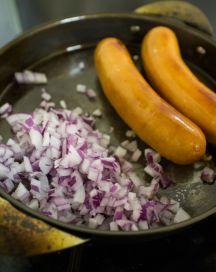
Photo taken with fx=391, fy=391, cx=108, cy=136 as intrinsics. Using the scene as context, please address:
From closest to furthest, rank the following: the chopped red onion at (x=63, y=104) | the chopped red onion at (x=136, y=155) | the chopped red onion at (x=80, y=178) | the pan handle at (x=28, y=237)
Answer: the pan handle at (x=28, y=237)
the chopped red onion at (x=80, y=178)
the chopped red onion at (x=136, y=155)
the chopped red onion at (x=63, y=104)

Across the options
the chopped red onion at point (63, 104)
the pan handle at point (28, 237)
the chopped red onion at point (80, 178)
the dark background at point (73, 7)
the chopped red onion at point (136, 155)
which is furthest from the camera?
the dark background at point (73, 7)

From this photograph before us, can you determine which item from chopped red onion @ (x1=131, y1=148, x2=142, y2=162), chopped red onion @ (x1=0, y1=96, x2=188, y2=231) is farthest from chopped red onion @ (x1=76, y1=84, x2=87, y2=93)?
chopped red onion @ (x1=131, y1=148, x2=142, y2=162)

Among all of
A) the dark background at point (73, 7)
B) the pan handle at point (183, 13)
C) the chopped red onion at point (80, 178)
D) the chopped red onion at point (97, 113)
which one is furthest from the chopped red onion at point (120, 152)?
the dark background at point (73, 7)

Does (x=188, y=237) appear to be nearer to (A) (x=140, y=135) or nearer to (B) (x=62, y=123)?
(A) (x=140, y=135)

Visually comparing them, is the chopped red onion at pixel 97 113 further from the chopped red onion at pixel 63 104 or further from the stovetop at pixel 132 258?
the stovetop at pixel 132 258

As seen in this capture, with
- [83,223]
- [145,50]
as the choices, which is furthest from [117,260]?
[145,50]

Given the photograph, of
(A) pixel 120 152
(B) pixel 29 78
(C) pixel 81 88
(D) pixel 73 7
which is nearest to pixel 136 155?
(A) pixel 120 152
